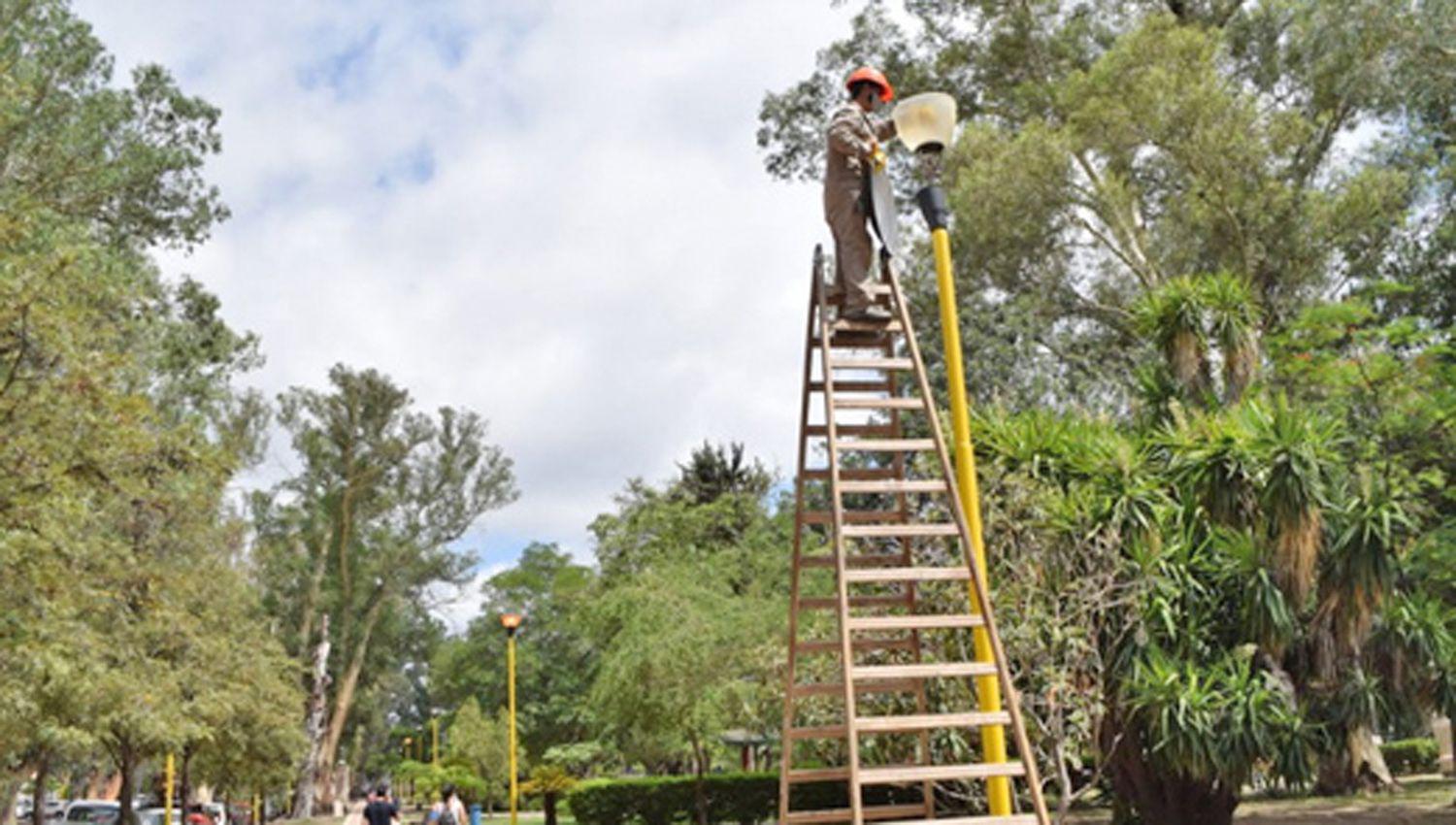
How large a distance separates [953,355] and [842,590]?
4.96 feet

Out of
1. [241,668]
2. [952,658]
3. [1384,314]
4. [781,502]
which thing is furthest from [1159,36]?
[241,668]

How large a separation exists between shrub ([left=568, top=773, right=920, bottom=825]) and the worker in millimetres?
20943

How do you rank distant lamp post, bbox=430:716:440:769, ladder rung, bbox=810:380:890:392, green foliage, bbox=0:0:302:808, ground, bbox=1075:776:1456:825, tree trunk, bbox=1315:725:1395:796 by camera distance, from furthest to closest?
distant lamp post, bbox=430:716:440:769
tree trunk, bbox=1315:725:1395:796
ground, bbox=1075:776:1456:825
green foliage, bbox=0:0:302:808
ladder rung, bbox=810:380:890:392

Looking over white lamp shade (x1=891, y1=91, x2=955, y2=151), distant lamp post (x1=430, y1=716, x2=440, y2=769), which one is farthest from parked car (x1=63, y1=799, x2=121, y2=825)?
white lamp shade (x1=891, y1=91, x2=955, y2=151)

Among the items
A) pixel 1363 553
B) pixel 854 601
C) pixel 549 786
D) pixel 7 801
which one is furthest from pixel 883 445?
pixel 7 801

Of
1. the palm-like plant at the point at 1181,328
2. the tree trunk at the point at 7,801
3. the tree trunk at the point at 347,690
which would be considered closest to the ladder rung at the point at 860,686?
the palm-like plant at the point at 1181,328

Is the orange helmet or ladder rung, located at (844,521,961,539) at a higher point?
the orange helmet

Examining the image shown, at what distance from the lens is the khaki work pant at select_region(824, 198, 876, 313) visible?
7.00 metres

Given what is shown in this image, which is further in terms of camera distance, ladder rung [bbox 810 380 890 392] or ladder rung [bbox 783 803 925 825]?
ladder rung [bbox 810 380 890 392]

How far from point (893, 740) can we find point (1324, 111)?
16.1 meters

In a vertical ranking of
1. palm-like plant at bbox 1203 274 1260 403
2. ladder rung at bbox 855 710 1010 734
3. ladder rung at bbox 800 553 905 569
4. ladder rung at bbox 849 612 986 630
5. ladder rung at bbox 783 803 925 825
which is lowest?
ladder rung at bbox 783 803 925 825

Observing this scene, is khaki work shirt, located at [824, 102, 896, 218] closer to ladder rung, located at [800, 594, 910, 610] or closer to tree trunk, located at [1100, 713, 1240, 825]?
ladder rung, located at [800, 594, 910, 610]

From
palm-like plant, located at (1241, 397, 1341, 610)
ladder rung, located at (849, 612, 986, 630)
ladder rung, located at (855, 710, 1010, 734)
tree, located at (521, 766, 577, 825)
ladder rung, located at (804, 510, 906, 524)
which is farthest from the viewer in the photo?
tree, located at (521, 766, 577, 825)

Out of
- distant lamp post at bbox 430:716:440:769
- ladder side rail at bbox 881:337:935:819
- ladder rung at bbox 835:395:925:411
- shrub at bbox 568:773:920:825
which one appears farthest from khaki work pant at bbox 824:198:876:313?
distant lamp post at bbox 430:716:440:769
